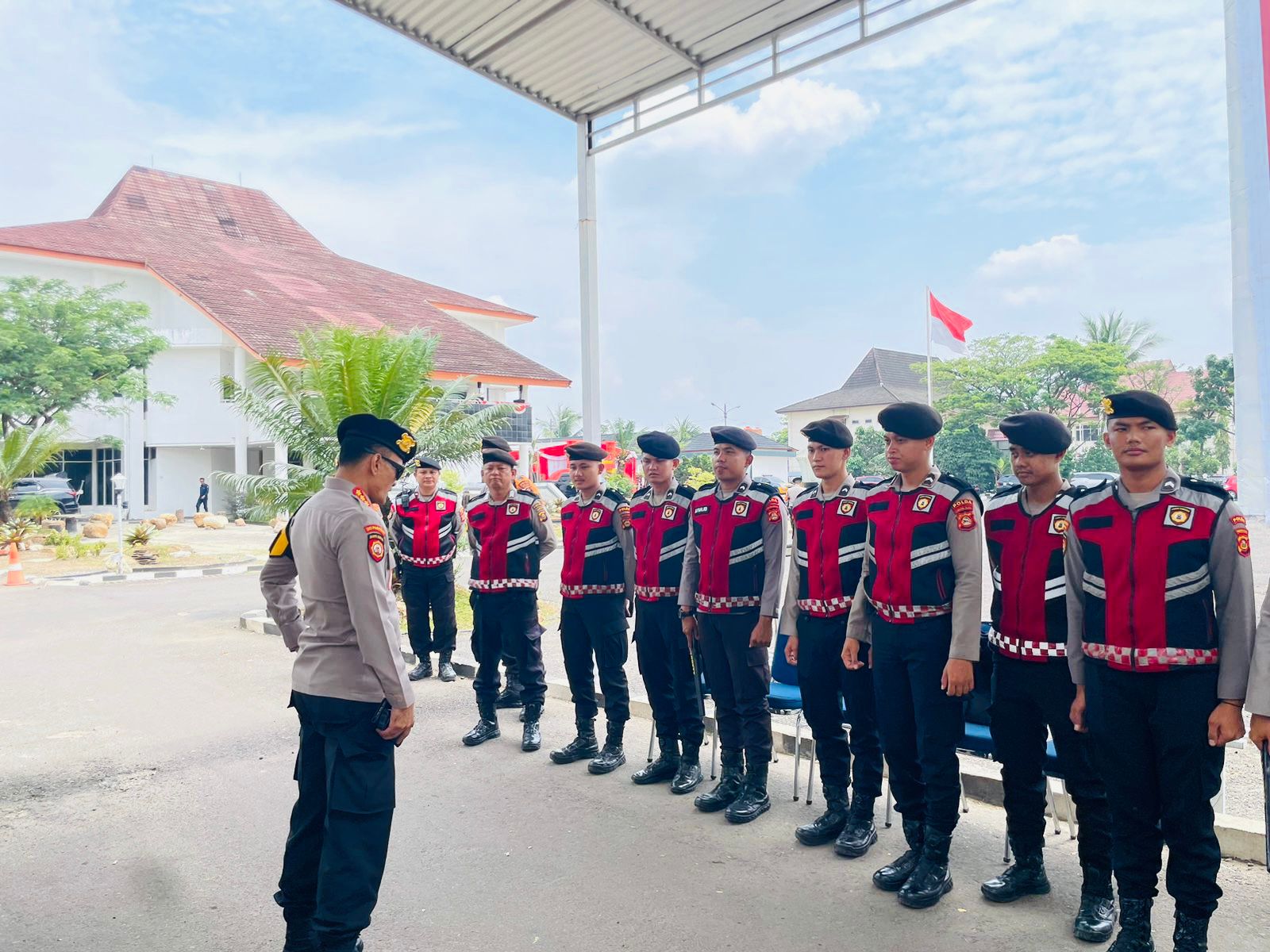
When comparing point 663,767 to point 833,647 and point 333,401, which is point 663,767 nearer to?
point 833,647

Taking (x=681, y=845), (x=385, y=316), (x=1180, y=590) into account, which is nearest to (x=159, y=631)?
(x=681, y=845)

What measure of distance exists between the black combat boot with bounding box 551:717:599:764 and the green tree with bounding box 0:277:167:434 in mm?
24858

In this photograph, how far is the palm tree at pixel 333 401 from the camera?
10.6m

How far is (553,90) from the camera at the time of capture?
27.2 feet

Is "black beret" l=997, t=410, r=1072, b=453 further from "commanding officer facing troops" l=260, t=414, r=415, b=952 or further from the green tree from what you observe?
the green tree

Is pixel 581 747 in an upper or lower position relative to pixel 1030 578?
lower

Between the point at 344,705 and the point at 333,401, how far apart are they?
8.11 meters

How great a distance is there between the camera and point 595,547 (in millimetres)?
5414

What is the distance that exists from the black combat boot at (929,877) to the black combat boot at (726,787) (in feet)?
3.77

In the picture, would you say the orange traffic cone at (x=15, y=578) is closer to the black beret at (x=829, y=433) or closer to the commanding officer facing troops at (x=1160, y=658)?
the black beret at (x=829, y=433)

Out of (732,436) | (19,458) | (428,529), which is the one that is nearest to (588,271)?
(428,529)

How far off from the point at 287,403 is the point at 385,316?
24576 millimetres

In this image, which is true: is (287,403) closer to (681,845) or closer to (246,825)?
(246,825)

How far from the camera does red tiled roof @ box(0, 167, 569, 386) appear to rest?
30562 millimetres
